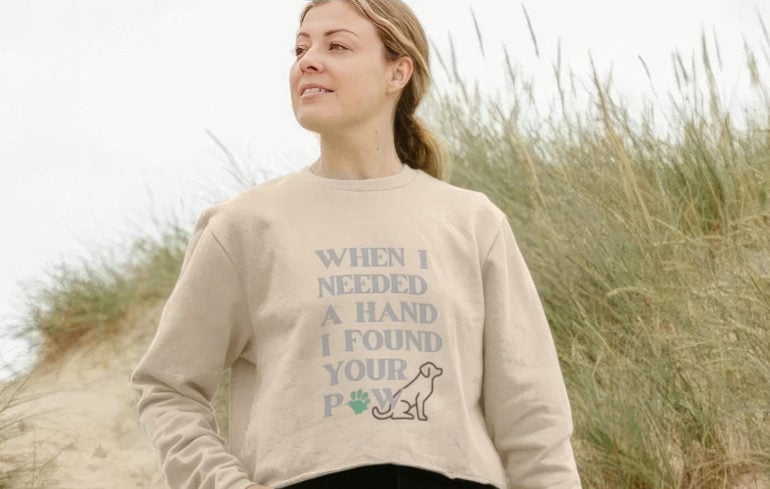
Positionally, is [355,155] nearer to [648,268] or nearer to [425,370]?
[425,370]

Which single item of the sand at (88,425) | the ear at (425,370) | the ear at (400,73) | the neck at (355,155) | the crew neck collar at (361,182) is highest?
the ear at (400,73)

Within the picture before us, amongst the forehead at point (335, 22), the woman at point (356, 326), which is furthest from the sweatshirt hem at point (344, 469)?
the forehead at point (335, 22)

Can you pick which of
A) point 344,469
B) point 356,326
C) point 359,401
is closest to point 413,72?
point 356,326

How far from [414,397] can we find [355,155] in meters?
0.42

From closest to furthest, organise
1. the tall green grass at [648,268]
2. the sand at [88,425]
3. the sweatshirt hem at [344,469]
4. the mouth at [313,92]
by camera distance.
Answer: the sweatshirt hem at [344,469] < the mouth at [313,92] < the tall green grass at [648,268] < the sand at [88,425]

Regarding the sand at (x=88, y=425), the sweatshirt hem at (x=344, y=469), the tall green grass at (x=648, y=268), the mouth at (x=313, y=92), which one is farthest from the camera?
the sand at (x=88, y=425)

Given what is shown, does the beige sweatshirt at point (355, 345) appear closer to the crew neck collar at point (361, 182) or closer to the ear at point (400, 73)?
the crew neck collar at point (361, 182)

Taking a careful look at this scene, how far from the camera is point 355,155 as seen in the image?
2.00 m

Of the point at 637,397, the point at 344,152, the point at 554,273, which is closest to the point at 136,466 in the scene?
the point at 554,273

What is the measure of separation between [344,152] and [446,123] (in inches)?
123

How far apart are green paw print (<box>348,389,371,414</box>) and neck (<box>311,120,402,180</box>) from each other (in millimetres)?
374

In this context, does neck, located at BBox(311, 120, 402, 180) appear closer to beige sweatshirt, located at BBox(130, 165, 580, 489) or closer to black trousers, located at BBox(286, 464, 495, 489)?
beige sweatshirt, located at BBox(130, 165, 580, 489)

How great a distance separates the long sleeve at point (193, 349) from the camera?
6.39 feet

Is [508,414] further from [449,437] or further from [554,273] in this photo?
[554,273]
